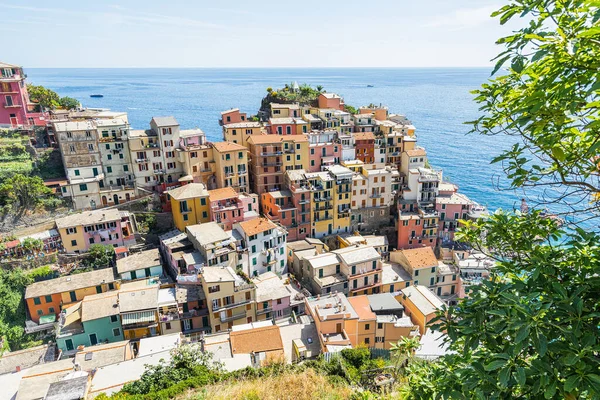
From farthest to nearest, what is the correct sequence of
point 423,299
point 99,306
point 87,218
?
point 87,218 < point 423,299 < point 99,306

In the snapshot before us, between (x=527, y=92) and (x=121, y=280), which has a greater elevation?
(x=527, y=92)

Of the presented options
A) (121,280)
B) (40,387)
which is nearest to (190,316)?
(121,280)

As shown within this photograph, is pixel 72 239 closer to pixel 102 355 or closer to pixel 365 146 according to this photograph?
pixel 102 355

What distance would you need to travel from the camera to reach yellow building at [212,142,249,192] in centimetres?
4150

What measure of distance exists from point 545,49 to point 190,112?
4846 inches

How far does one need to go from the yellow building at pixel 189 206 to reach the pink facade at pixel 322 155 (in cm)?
1452

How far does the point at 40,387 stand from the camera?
2066 cm

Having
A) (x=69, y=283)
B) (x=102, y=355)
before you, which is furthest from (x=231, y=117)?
(x=102, y=355)

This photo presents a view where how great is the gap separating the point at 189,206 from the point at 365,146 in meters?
24.8

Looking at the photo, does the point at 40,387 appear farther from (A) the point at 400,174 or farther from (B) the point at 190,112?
(B) the point at 190,112

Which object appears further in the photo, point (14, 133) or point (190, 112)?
point (190, 112)

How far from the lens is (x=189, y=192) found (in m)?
37.8

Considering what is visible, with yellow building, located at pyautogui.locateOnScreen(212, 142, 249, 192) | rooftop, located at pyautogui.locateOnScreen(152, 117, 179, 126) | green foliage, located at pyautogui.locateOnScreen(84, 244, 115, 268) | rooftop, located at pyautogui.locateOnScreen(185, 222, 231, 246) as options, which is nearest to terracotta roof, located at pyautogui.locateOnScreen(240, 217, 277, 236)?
rooftop, located at pyautogui.locateOnScreen(185, 222, 231, 246)

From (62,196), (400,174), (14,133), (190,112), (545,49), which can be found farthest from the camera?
(190,112)
